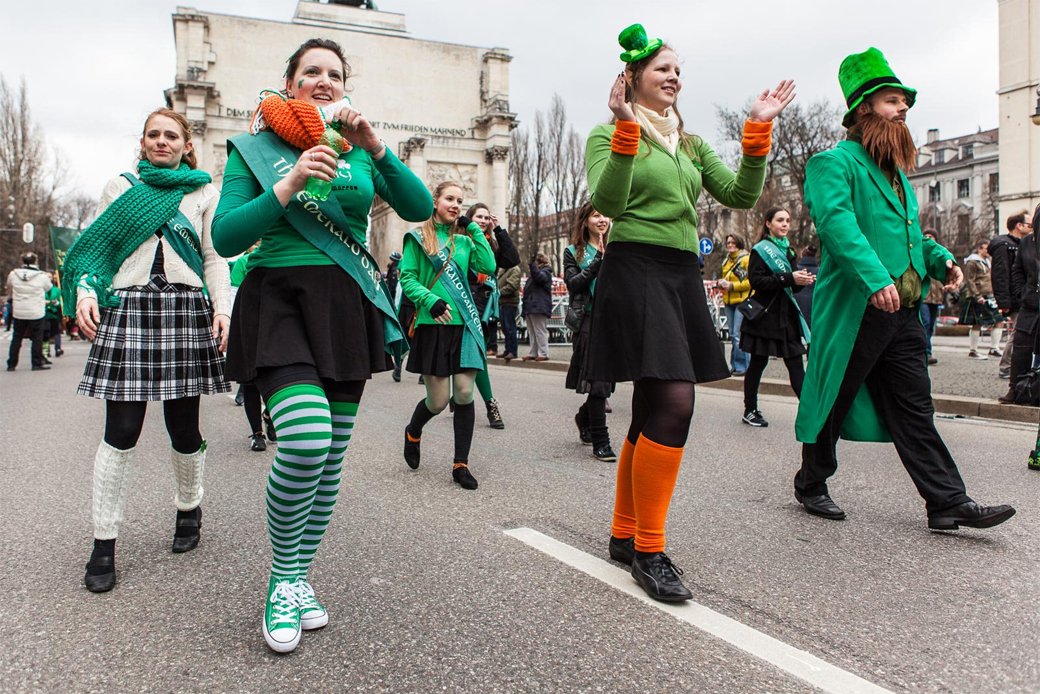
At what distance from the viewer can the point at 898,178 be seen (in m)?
4.01

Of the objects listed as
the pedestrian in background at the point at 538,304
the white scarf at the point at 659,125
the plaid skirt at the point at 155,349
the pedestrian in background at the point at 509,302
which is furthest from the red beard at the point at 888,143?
the pedestrian in background at the point at 538,304

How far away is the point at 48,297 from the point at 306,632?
59.6ft

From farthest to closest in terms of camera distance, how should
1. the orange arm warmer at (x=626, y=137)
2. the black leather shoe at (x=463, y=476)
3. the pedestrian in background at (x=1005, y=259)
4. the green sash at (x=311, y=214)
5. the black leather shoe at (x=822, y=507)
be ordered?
the pedestrian in background at (x=1005, y=259)
the black leather shoe at (x=463, y=476)
the black leather shoe at (x=822, y=507)
the orange arm warmer at (x=626, y=137)
the green sash at (x=311, y=214)

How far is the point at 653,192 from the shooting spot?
3.09m

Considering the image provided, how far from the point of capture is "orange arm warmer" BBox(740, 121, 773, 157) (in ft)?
9.94

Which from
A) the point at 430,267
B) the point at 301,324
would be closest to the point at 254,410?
the point at 430,267

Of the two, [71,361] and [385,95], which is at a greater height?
[385,95]

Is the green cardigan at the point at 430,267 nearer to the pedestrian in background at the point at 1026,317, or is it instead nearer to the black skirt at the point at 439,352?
the black skirt at the point at 439,352

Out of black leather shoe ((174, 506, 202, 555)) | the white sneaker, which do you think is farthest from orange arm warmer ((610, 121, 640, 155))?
black leather shoe ((174, 506, 202, 555))

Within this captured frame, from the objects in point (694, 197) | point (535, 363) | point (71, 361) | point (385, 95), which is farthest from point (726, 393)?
point (385, 95)

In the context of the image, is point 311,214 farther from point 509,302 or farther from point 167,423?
point 509,302

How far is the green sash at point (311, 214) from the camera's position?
2.65m

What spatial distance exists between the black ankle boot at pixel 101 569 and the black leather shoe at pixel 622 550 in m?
1.90

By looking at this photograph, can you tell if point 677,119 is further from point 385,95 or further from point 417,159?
point 385,95
